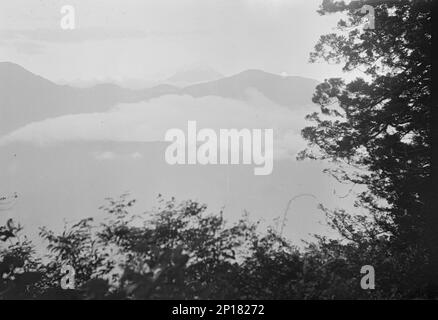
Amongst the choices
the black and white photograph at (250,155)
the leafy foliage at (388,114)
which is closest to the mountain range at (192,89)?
the black and white photograph at (250,155)

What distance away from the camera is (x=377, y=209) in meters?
10.6

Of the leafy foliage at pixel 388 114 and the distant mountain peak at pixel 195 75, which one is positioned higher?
the distant mountain peak at pixel 195 75

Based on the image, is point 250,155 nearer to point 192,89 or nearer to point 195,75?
point 195,75

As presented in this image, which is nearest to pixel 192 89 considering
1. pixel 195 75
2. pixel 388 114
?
pixel 195 75

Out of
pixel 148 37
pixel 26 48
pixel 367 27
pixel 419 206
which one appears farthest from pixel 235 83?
pixel 419 206

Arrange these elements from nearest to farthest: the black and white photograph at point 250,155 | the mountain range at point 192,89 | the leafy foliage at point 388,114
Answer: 1. the black and white photograph at point 250,155
2. the leafy foliage at point 388,114
3. the mountain range at point 192,89

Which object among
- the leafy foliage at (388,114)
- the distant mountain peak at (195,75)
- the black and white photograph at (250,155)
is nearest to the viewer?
the black and white photograph at (250,155)

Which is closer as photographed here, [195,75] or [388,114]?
[388,114]

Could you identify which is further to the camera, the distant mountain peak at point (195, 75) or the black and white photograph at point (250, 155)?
the distant mountain peak at point (195, 75)

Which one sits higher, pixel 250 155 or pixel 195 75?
pixel 195 75

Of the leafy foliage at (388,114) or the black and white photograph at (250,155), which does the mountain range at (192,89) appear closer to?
the black and white photograph at (250,155)

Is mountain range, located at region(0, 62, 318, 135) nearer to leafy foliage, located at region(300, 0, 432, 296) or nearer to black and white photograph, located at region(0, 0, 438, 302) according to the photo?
black and white photograph, located at region(0, 0, 438, 302)

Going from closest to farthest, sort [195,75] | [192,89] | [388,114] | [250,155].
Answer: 1. [388,114]
2. [250,155]
3. [195,75]
4. [192,89]
